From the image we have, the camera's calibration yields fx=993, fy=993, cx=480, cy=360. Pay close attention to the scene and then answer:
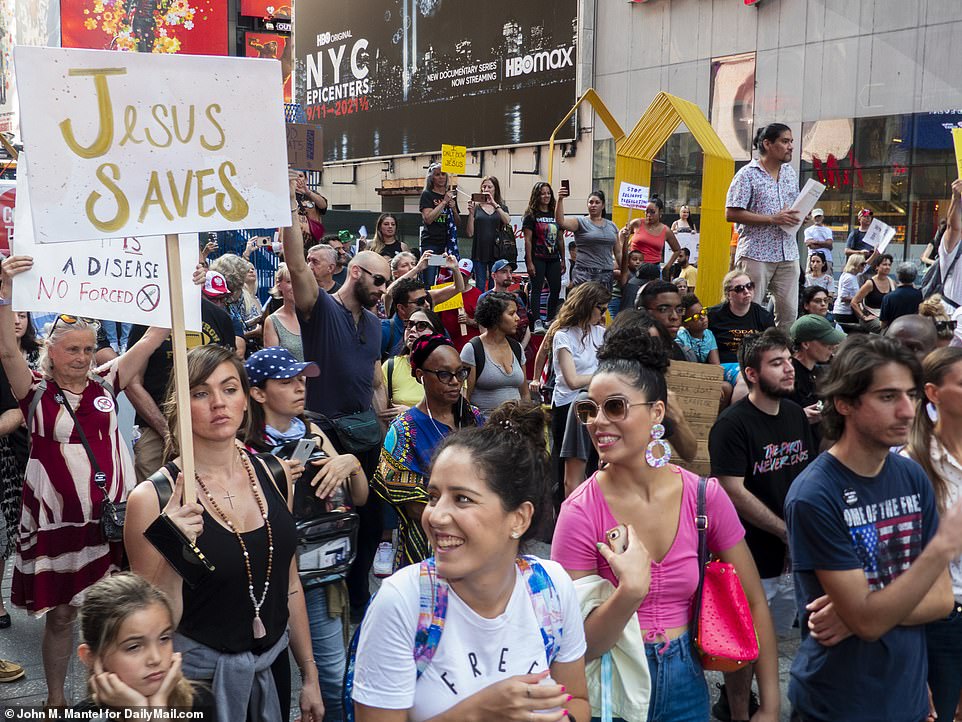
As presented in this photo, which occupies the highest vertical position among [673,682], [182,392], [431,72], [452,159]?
[431,72]

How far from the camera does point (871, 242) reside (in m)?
13.9

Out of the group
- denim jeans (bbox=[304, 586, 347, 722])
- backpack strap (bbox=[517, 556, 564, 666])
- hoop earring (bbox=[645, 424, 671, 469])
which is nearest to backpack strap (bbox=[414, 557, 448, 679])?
backpack strap (bbox=[517, 556, 564, 666])

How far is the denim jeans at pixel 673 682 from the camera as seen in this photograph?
3.02 meters

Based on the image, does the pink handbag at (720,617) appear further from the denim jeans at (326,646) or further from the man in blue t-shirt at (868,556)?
the denim jeans at (326,646)

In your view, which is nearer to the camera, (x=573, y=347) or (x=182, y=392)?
(x=182, y=392)

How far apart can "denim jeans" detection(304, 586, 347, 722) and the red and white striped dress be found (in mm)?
1365

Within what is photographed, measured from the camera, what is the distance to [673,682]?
3025 mm

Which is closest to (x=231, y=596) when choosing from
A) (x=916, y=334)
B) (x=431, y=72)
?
(x=916, y=334)

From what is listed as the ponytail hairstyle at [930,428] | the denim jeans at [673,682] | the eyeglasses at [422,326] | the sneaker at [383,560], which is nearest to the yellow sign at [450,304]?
the eyeglasses at [422,326]

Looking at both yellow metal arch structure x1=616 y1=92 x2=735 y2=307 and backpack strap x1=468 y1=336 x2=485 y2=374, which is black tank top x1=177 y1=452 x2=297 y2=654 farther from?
yellow metal arch structure x1=616 y1=92 x2=735 y2=307

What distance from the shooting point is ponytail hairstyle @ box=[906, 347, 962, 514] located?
3.52 meters

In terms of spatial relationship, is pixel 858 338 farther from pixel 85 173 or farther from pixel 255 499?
pixel 85 173

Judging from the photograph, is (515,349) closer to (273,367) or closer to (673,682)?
(273,367)

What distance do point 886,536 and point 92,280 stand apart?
3.49m
